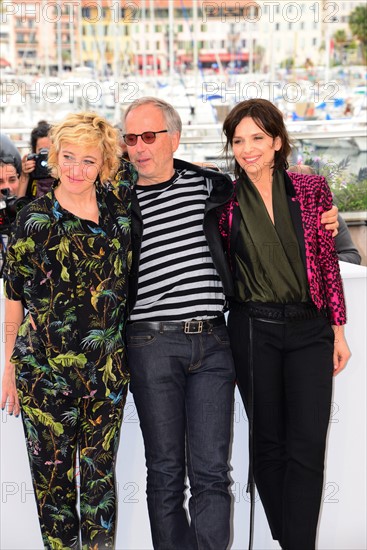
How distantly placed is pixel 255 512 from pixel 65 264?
1.22 m

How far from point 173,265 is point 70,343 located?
14.2 inches

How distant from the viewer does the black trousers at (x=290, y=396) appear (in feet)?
7.25

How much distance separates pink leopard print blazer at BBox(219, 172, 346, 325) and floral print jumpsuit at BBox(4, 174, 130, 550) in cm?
31

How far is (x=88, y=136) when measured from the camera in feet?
6.54

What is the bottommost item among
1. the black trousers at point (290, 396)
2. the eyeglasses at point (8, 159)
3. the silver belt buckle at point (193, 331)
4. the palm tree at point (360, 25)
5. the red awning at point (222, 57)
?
the black trousers at point (290, 396)

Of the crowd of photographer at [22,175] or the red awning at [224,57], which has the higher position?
the red awning at [224,57]

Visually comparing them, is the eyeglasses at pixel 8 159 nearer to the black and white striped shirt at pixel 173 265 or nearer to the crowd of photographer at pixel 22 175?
the crowd of photographer at pixel 22 175

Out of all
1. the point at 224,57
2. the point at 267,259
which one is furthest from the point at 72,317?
the point at 224,57

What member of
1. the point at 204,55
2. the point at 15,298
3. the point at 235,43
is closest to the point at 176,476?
the point at 15,298

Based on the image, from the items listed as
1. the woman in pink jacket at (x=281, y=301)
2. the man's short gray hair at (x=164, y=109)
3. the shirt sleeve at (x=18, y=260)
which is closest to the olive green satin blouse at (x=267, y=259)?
the woman in pink jacket at (x=281, y=301)

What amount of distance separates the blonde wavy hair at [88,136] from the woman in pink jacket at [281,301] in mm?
372

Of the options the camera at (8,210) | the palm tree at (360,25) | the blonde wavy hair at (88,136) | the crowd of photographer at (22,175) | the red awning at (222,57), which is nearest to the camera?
the blonde wavy hair at (88,136)

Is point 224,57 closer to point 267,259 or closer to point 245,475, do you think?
point 245,475

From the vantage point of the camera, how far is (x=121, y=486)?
2.58 m
